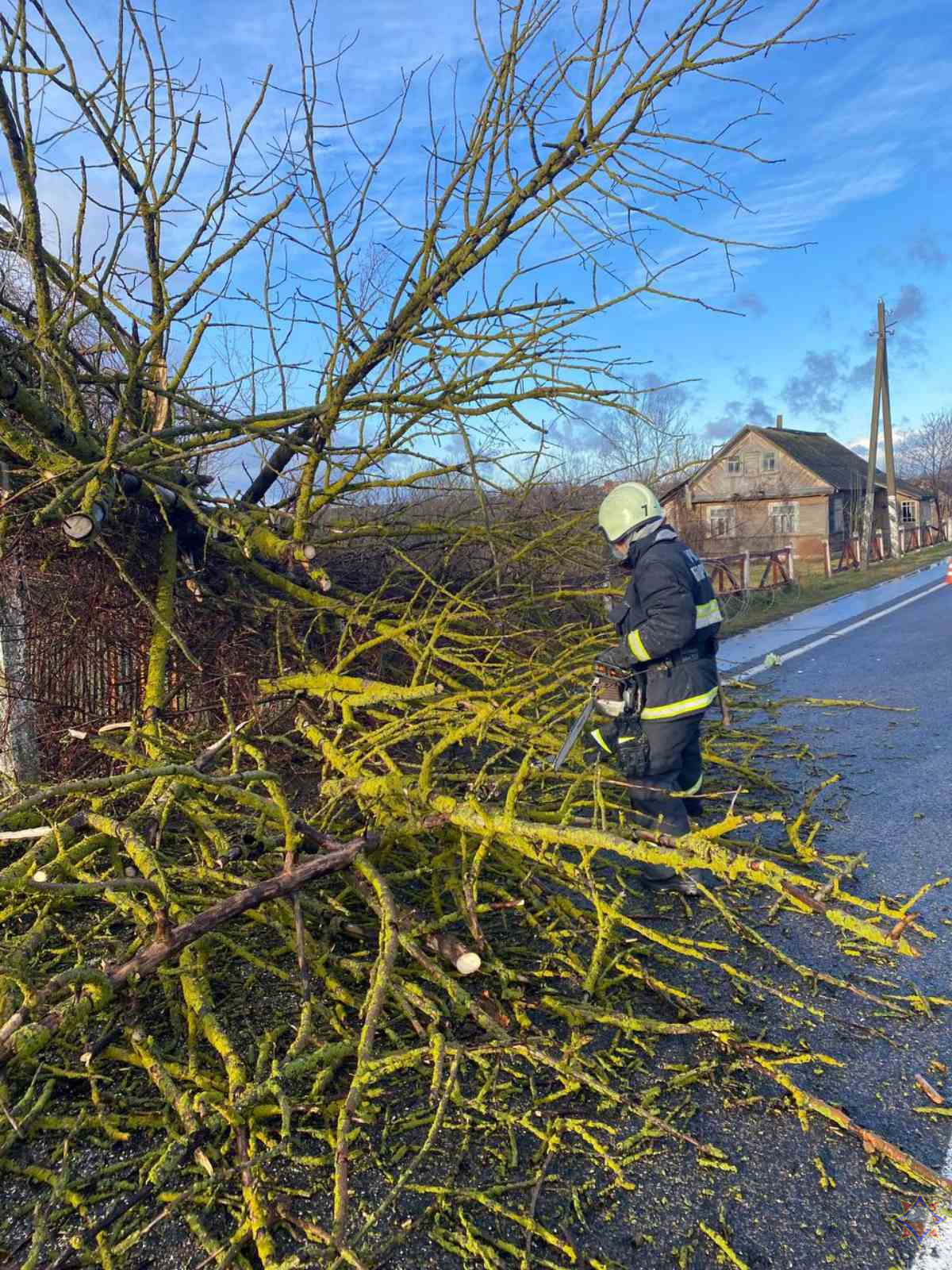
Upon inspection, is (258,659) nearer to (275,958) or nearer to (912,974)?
(275,958)

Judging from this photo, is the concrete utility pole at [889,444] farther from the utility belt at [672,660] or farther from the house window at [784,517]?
the utility belt at [672,660]

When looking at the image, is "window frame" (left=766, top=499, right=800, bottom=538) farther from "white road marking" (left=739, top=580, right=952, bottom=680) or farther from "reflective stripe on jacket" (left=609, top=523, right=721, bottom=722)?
"reflective stripe on jacket" (left=609, top=523, right=721, bottom=722)

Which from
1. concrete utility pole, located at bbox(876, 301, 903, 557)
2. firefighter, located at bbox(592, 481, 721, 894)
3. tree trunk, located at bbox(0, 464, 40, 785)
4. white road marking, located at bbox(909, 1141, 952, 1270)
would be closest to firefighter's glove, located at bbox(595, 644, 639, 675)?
firefighter, located at bbox(592, 481, 721, 894)

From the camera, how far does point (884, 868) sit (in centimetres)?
372

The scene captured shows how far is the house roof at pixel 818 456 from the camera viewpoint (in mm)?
41656

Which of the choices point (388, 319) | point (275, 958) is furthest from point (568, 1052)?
point (388, 319)

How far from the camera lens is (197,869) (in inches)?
110

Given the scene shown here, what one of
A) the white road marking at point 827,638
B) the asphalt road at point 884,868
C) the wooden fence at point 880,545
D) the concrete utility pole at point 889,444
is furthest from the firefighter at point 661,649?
the concrete utility pole at point 889,444

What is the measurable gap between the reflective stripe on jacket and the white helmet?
0.07 m

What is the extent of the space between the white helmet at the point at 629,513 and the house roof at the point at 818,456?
120 ft

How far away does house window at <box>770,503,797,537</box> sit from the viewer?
39.7 meters

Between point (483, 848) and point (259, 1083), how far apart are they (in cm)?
92

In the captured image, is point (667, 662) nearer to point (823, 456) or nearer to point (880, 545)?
point (880, 545)

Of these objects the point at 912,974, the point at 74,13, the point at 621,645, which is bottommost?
the point at 912,974
